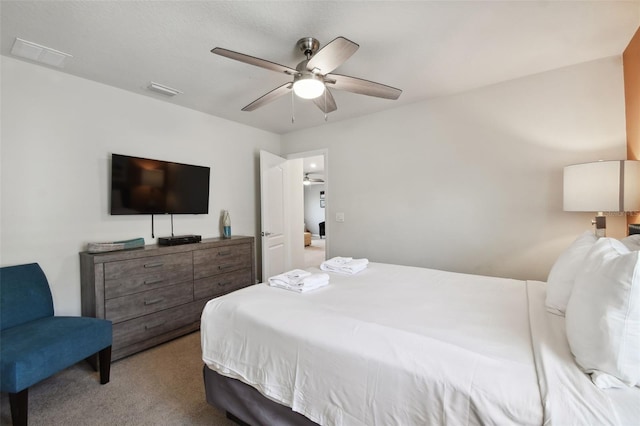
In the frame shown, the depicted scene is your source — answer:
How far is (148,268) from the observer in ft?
8.21

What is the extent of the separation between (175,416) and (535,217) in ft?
10.9

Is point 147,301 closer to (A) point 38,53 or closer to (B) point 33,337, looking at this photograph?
(B) point 33,337

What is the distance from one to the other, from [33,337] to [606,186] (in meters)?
3.96

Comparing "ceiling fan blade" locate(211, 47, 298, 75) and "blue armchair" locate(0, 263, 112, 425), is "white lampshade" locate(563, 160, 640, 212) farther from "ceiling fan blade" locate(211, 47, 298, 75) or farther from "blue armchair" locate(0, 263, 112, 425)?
"blue armchair" locate(0, 263, 112, 425)

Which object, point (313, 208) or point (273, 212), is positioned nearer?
point (273, 212)

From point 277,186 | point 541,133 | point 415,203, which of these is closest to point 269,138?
point 277,186

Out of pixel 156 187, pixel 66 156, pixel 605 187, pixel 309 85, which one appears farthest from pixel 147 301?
pixel 605 187

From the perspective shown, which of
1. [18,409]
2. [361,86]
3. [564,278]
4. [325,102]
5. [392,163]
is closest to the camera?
[564,278]

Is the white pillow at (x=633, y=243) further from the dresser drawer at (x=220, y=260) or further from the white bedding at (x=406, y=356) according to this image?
the dresser drawer at (x=220, y=260)

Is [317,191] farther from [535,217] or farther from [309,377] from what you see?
[309,377]

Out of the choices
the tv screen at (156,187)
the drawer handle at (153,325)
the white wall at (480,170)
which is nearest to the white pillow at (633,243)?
the white wall at (480,170)

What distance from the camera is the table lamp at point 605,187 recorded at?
1.79 meters

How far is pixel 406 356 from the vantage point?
1.06 m

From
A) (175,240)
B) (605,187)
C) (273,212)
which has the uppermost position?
(605,187)
